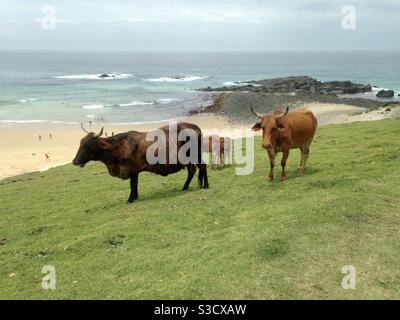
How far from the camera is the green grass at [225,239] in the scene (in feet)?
25.1

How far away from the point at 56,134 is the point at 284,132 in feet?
119

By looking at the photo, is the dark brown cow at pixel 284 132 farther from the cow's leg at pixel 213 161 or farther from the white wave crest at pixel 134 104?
the white wave crest at pixel 134 104

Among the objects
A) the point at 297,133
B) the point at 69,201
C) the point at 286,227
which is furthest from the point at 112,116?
the point at 286,227

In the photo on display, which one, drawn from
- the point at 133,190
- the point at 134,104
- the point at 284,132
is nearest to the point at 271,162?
the point at 284,132

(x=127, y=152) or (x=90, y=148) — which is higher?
(x=90, y=148)

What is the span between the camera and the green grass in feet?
25.1

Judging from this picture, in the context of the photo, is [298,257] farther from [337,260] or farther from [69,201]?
[69,201]

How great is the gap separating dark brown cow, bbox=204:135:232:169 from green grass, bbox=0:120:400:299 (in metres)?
2.67

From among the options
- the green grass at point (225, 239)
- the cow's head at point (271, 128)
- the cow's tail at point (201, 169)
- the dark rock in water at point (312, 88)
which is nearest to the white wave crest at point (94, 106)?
the dark rock in water at point (312, 88)

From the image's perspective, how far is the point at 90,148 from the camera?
12.7 metres

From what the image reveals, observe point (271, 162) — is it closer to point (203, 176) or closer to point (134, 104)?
point (203, 176)

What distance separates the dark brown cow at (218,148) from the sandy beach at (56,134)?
16.3 meters

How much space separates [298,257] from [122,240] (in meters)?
3.78
